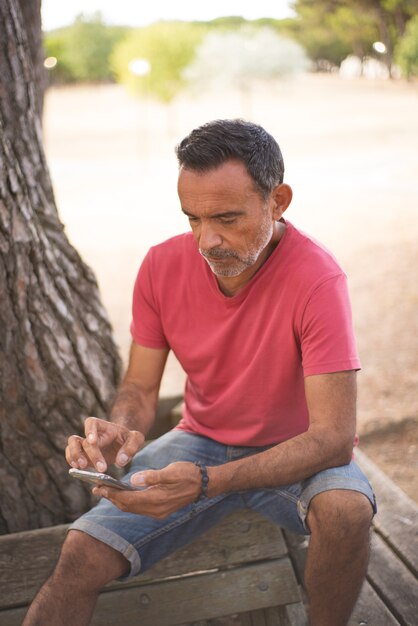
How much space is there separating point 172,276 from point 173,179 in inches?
731

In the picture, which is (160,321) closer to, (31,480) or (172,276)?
(172,276)

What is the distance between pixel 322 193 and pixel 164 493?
13.8 metres

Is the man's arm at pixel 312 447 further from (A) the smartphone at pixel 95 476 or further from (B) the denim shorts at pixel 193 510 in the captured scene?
(A) the smartphone at pixel 95 476

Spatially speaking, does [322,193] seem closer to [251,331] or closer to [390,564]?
[390,564]

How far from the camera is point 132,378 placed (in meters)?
2.44

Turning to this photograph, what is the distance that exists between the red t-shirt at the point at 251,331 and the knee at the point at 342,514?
12.4 inches

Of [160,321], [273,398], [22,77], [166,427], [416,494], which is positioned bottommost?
[416,494]

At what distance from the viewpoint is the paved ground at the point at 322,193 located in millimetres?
5910

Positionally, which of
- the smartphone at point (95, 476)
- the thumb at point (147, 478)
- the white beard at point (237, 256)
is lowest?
the thumb at point (147, 478)

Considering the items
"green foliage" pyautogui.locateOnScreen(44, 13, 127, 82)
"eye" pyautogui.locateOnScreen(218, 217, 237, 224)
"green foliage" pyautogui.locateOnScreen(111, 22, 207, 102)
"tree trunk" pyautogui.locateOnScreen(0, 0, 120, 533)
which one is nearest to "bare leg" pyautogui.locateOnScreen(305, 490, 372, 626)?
"eye" pyautogui.locateOnScreen(218, 217, 237, 224)

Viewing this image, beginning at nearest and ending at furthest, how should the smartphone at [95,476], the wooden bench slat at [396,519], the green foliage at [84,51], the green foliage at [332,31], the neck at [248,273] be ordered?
the smartphone at [95,476] < the neck at [248,273] < the wooden bench slat at [396,519] < the green foliage at [332,31] < the green foliage at [84,51]

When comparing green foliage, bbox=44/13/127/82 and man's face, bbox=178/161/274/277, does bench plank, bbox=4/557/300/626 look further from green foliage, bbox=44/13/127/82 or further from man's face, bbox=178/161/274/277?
green foliage, bbox=44/13/127/82

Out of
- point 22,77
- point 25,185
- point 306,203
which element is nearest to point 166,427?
point 25,185

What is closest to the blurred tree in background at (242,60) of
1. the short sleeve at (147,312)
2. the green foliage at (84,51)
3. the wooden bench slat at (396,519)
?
the green foliage at (84,51)
